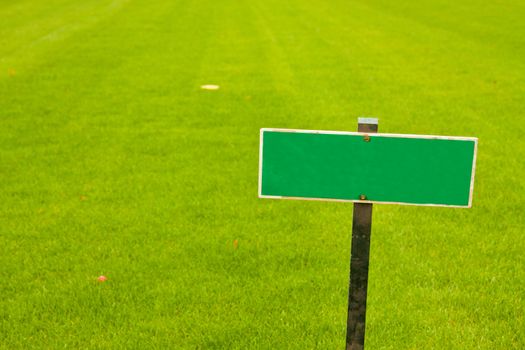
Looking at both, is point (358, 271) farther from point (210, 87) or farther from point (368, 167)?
point (210, 87)

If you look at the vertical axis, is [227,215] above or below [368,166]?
below

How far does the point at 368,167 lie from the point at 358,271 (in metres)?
0.54

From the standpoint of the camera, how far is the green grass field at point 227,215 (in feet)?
12.7

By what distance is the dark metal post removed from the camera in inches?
107

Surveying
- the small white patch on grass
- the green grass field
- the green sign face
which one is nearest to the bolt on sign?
the green sign face

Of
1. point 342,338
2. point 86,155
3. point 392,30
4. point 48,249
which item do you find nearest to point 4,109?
point 86,155

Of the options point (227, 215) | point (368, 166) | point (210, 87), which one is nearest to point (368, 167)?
point (368, 166)

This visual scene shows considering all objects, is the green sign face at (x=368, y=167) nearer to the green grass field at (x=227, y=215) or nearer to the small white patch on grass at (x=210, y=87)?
the green grass field at (x=227, y=215)

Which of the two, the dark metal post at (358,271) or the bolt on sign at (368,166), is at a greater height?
the bolt on sign at (368,166)

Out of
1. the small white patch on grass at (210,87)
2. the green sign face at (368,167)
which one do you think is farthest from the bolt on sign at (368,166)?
the small white patch on grass at (210,87)

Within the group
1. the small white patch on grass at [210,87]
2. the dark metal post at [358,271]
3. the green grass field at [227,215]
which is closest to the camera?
the dark metal post at [358,271]

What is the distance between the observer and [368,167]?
2.51 metres

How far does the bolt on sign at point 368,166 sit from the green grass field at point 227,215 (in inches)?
54.4

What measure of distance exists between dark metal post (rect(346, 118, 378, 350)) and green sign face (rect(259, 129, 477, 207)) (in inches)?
6.9
